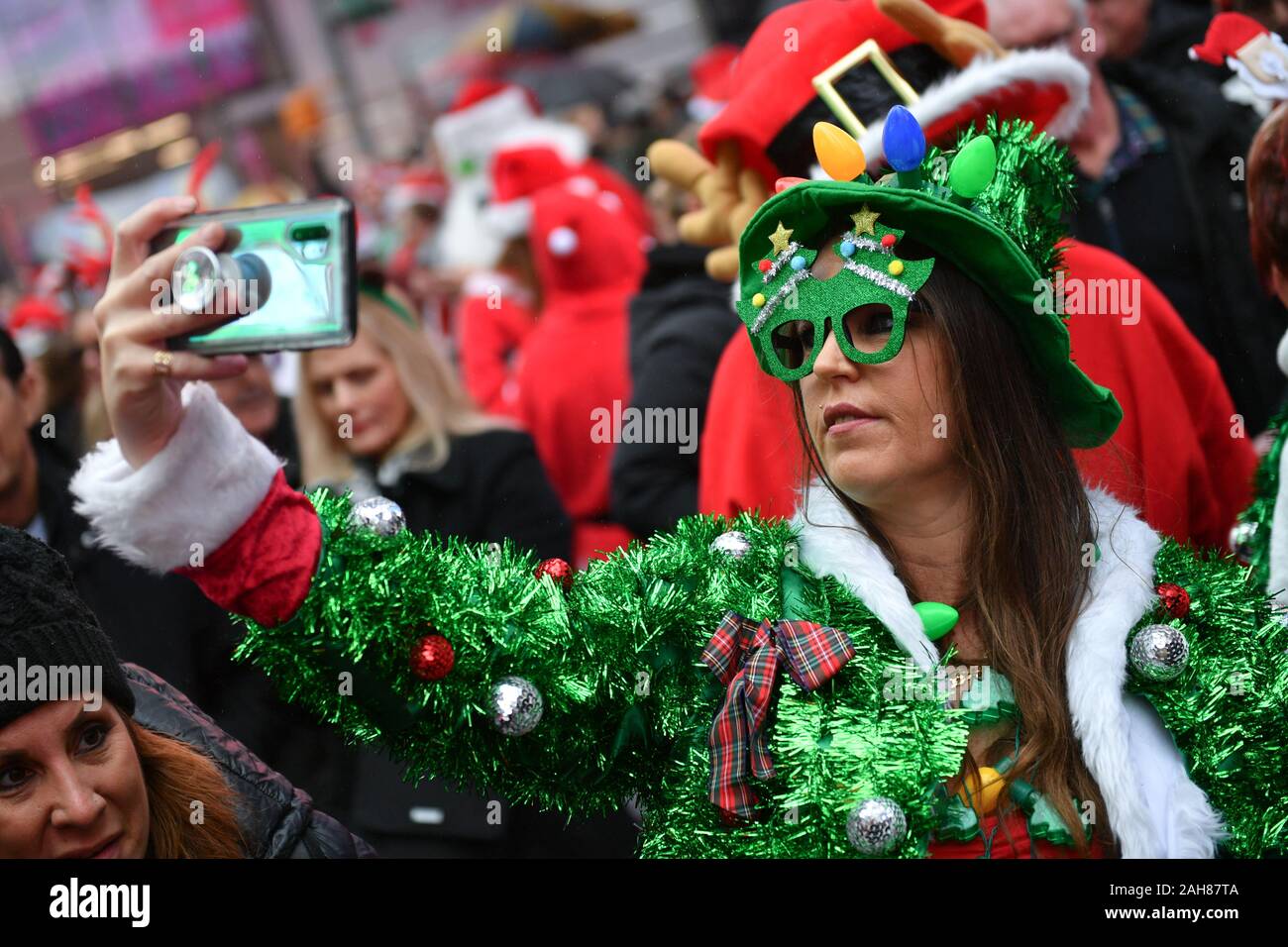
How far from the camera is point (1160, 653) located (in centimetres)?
198

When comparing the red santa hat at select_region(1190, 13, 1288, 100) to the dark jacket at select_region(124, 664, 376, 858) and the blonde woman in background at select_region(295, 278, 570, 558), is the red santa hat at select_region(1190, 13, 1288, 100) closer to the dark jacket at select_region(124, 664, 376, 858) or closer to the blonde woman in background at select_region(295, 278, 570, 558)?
the blonde woman in background at select_region(295, 278, 570, 558)

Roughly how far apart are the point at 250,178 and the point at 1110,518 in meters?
5.60

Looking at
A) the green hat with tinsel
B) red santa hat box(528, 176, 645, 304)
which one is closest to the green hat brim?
the green hat with tinsel

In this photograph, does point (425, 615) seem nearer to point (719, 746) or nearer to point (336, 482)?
point (719, 746)

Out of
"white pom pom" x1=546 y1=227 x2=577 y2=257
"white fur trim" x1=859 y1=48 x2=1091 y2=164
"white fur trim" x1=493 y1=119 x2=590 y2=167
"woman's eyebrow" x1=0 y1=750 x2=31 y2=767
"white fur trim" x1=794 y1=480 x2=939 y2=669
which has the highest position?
"white fur trim" x1=493 y1=119 x2=590 y2=167

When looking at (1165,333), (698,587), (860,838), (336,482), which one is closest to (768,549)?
(698,587)

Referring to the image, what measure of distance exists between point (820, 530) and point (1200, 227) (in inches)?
50.9

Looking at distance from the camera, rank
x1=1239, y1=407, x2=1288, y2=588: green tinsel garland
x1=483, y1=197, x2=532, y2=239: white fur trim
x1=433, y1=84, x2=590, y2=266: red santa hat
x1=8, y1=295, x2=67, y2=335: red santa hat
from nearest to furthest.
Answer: x1=1239, y1=407, x2=1288, y2=588: green tinsel garland → x1=8, y1=295, x2=67, y2=335: red santa hat → x1=483, y1=197, x2=532, y2=239: white fur trim → x1=433, y1=84, x2=590, y2=266: red santa hat

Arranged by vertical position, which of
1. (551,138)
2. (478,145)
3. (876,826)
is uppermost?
(478,145)

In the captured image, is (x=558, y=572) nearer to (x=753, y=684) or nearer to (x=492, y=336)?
(x=753, y=684)

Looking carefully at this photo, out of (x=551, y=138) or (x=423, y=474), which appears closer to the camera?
(x=423, y=474)

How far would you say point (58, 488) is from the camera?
9.51ft

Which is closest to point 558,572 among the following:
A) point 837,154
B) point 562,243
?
point 837,154

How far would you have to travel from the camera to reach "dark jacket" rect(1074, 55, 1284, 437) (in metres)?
2.75
